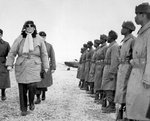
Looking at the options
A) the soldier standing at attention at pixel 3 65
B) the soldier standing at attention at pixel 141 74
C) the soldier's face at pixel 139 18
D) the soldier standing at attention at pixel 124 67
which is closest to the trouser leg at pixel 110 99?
the soldier standing at attention at pixel 124 67

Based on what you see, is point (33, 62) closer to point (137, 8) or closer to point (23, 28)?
point (23, 28)

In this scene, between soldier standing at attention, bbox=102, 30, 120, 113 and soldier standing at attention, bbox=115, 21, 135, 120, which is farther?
soldier standing at attention, bbox=102, 30, 120, 113

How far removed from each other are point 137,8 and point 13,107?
15.7ft

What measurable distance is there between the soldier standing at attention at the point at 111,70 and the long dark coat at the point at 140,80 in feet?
9.39

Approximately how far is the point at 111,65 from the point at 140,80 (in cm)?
317

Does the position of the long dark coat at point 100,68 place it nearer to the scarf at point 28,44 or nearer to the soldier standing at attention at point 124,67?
the scarf at point 28,44

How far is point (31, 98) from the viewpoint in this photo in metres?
7.61

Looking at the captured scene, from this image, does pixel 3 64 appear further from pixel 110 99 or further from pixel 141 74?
pixel 141 74

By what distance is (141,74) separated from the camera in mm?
4488

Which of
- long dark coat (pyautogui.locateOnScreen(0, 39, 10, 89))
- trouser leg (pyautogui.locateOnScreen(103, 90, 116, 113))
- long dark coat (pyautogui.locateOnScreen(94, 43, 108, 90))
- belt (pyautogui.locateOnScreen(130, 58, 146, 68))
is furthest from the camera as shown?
long dark coat (pyautogui.locateOnScreen(0, 39, 10, 89))

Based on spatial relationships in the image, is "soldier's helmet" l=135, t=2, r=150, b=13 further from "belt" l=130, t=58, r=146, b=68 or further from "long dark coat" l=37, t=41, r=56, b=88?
"long dark coat" l=37, t=41, r=56, b=88

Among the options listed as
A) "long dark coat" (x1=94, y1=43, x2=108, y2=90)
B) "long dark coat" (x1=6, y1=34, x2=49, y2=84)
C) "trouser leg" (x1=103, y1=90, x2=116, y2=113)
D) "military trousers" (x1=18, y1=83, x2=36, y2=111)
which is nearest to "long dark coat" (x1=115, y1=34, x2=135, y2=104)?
"trouser leg" (x1=103, y1=90, x2=116, y2=113)

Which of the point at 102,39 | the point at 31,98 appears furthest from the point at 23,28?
the point at 102,39

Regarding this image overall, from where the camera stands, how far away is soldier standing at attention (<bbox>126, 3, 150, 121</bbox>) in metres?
4.29
